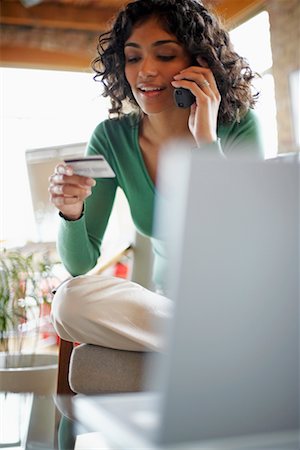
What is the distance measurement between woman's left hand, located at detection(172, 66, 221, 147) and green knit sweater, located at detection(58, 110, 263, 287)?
0.38ft

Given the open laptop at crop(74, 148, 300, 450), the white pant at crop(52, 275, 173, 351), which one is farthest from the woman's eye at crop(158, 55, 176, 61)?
the open laptop at crop(74, 148, 300, 450)

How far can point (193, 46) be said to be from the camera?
1779mm

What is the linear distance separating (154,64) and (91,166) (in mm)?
520

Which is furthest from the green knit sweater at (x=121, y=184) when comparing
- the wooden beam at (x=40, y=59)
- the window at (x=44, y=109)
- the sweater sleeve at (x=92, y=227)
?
the wooden beam at (x=40, y=59)

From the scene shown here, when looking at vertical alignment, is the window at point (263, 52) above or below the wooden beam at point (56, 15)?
below

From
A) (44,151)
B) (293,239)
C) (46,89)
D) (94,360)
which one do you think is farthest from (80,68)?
(293,239)

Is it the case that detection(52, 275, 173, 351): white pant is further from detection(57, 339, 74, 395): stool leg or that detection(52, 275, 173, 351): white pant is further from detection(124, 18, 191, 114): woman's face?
detection(124, 18, 191, 114): woman's face

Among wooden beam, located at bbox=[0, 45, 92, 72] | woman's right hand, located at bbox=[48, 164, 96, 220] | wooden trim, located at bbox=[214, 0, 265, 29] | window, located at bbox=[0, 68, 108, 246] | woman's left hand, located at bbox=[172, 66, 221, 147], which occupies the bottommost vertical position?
woman's right hand, located at bbox=[48, 164, 96, 220]

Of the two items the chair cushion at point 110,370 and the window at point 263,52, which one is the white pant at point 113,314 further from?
the window at point 263,52

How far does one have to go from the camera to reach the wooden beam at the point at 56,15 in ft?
20.7

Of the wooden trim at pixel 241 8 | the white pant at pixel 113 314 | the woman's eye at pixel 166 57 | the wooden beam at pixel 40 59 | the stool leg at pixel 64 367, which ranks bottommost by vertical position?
the stool leg at pixel 64 367

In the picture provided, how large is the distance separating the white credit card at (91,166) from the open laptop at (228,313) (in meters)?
0.84

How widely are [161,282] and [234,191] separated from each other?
54.8 inches

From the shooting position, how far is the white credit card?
1323 mm
